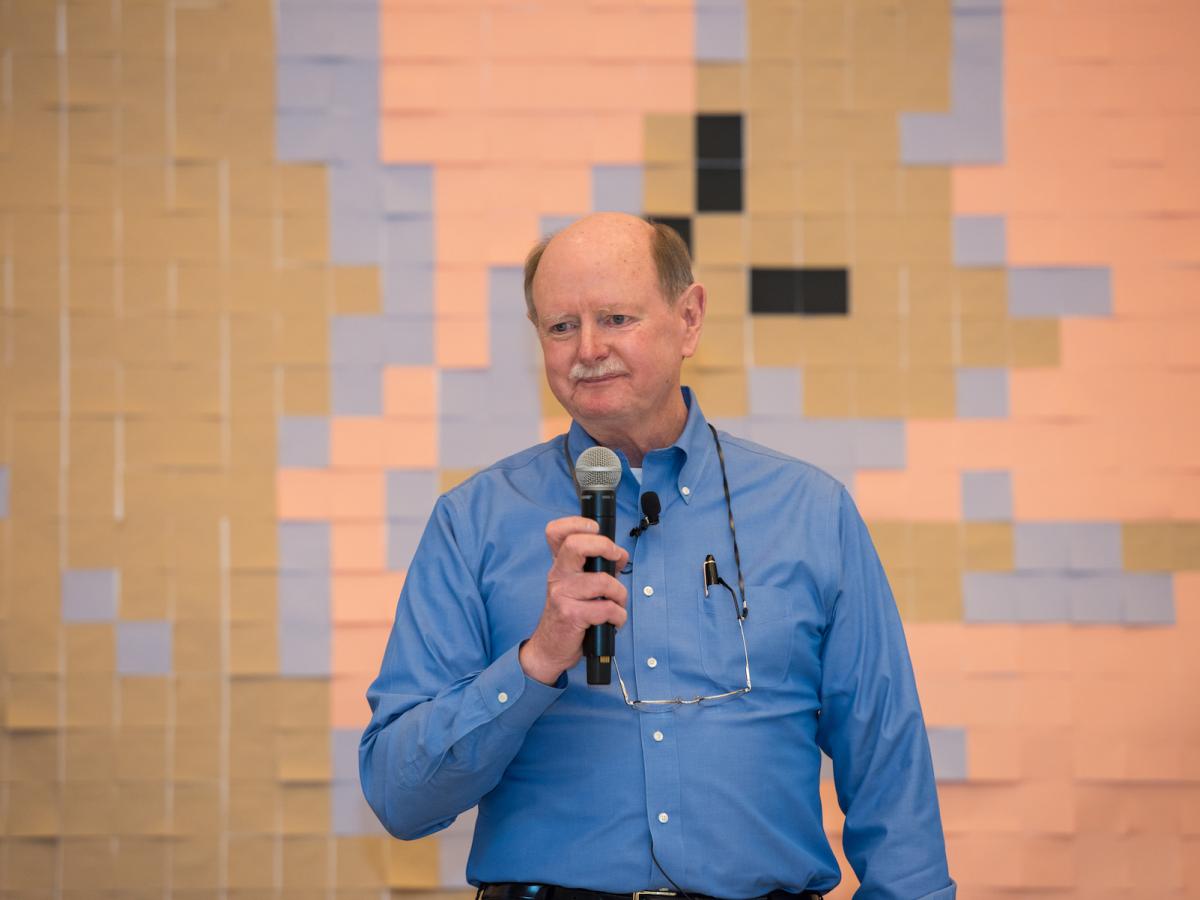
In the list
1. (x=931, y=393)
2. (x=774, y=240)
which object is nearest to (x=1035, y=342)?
(x=931, y=393)

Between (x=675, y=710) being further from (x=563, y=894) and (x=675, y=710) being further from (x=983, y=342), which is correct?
(x=983, y=342)

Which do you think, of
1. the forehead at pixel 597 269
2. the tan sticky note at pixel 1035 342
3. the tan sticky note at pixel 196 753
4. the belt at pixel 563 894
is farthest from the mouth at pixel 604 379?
the tan sticky note at pixel 196 753

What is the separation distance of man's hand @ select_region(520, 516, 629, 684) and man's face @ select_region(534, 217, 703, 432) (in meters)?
0.38

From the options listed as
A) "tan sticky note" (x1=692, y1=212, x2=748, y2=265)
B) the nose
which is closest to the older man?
the nose

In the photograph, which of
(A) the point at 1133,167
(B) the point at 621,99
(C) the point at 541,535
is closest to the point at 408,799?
(C) the point at 541,535

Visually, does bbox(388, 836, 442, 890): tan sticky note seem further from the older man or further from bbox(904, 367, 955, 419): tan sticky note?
bbox(904, 367, 955, 419): tan sticky note

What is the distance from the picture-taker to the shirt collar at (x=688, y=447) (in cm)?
190

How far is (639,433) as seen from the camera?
1.93m

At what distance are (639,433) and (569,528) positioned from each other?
44 cm

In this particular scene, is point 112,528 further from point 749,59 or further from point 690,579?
point 749,59

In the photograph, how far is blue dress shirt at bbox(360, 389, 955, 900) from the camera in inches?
66.7

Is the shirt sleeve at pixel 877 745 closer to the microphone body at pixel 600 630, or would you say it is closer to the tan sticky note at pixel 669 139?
the microphone body at pixel 600 630

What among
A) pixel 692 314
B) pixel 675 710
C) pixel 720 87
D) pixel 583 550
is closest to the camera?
pixel 583 550

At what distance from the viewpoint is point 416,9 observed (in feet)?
9.15
